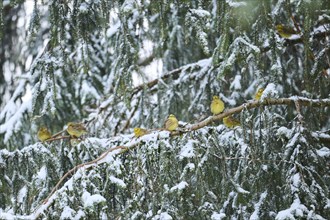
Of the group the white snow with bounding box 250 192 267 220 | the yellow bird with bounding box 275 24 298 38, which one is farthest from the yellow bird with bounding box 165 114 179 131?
the yellow bird with bounding box 275 24 298 38

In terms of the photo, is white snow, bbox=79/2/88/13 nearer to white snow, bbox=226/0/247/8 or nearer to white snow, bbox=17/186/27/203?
white snow, bbox=226/0/247/8

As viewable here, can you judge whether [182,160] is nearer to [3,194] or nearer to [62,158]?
[62,158]

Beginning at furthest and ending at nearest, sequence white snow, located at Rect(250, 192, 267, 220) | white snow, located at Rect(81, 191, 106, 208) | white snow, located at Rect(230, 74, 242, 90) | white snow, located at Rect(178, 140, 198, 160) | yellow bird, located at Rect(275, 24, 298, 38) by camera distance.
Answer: white snow, located at Rect(230, 74, 242, 90), yellow bird, located at Rect(275, 24, 298, 38), white snow, located at Rect(250, 192, 267, 220), white snow, located at Rect(178, 140, 198, 160), white snow, located at Rect(81, 191, 106, 208)

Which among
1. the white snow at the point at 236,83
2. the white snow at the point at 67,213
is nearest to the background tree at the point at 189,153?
the white snow at the point at 67,213

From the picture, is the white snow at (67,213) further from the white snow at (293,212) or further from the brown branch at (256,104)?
the white snow at (293,212)

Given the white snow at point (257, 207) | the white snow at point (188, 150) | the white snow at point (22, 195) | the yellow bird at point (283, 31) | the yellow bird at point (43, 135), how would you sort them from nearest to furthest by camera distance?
the white snow at point (188, 150) → the white snow at point (257, 207) → the white snow at point (22, 195) → the yellow bird at point (43, 135) → the yellow bird at point (283, 31)

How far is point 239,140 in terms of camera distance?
94.3 inches

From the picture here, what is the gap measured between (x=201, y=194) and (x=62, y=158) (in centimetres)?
78

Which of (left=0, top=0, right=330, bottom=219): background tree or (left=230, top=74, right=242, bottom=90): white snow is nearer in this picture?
(left=0, top=0, right=330, bottom=219): background tree

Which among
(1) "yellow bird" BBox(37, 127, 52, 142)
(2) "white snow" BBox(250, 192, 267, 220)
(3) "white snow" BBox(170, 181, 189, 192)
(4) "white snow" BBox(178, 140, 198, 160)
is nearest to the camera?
(3) "white snow" BBox(170, 181, 189, 192)

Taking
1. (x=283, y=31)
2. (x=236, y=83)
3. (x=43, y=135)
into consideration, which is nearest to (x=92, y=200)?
(x=43, y=135)

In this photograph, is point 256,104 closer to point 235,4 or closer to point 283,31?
point 235,4

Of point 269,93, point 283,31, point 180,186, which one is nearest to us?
point 180,186

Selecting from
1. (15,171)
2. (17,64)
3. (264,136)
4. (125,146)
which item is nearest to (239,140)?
(264,136)
